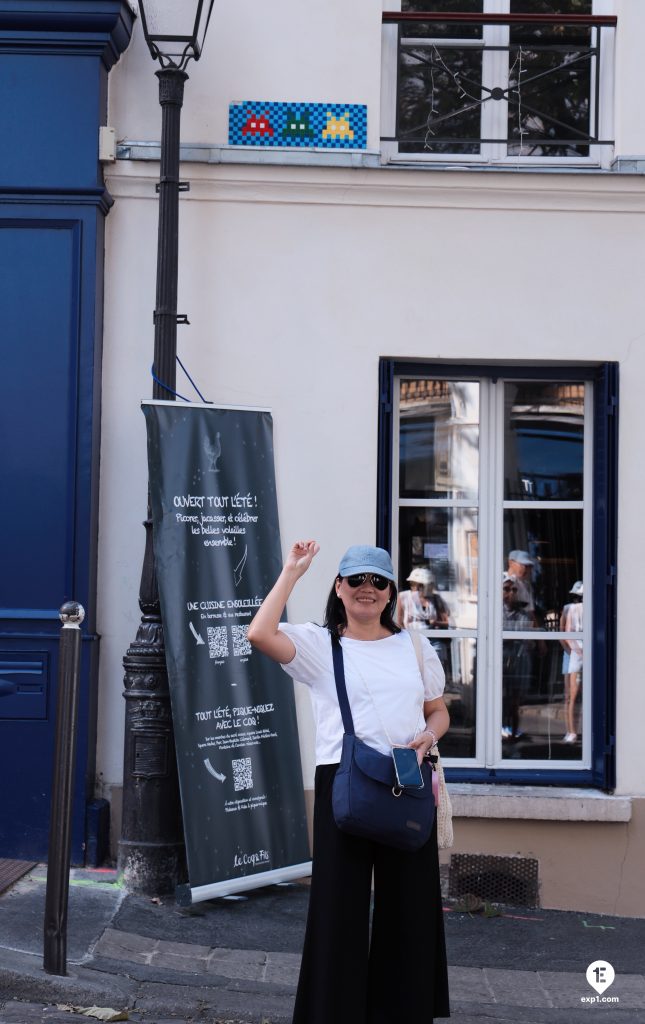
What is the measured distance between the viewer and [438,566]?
6746mm

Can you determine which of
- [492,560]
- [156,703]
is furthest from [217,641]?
[492,560]

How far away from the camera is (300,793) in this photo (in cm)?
616

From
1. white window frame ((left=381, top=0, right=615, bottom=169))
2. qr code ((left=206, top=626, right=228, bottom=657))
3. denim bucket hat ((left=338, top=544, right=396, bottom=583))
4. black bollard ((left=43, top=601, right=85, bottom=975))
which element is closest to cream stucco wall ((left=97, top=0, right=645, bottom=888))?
white window frame ((left=381, top=0, right=615, bottom=169))

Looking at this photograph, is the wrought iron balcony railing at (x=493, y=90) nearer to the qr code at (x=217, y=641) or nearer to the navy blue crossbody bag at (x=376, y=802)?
the qr code at (x=217, y=641)

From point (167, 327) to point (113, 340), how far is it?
604 mm

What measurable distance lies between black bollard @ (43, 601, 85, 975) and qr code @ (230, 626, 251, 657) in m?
1.40

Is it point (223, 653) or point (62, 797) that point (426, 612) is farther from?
point (62, 797)

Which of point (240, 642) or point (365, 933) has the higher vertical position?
point (240, 642)

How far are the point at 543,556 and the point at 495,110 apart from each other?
2.53 meters

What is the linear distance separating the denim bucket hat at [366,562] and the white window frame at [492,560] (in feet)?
8.62

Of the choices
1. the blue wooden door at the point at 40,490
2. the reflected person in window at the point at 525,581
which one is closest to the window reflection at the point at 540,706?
the reflected person in window at the point at 525,581

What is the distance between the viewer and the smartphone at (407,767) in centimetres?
382

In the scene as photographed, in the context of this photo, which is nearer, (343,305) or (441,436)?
(343,305)

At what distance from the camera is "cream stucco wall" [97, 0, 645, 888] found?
255 inches
